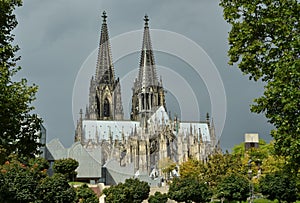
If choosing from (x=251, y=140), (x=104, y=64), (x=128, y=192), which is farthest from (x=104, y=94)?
(x=128, y=192)

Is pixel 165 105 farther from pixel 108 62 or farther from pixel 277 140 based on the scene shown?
pixel 277 140

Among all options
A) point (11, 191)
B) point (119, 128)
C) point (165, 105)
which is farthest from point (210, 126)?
point (11, 191)

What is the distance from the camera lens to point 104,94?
105938 millimetres

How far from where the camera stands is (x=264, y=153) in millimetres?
81625

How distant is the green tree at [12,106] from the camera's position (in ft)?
48.7

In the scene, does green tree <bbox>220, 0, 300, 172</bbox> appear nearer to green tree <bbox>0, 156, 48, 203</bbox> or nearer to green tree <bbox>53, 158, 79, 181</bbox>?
green tree <bbox>0, 156, 48, 203</bbox>

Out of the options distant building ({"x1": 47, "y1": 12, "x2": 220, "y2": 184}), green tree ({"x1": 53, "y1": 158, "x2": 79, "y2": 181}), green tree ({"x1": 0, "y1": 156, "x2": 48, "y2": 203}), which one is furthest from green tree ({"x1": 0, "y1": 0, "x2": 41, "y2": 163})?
distant building ({"x1": 47, "y1": 12, "x2": 220, "y2": 184})

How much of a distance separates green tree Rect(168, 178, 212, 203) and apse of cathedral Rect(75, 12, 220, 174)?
138 feet

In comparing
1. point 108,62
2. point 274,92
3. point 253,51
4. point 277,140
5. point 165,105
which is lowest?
point 277,140

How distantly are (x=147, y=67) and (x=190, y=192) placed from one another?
70.3 metres

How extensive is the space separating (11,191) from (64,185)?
201 inches

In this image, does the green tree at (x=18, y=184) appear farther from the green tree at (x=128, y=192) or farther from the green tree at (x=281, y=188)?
the green tree at (x=281, y=188)

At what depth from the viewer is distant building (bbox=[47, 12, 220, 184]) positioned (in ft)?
292

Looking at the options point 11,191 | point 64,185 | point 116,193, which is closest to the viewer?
point 11,191
